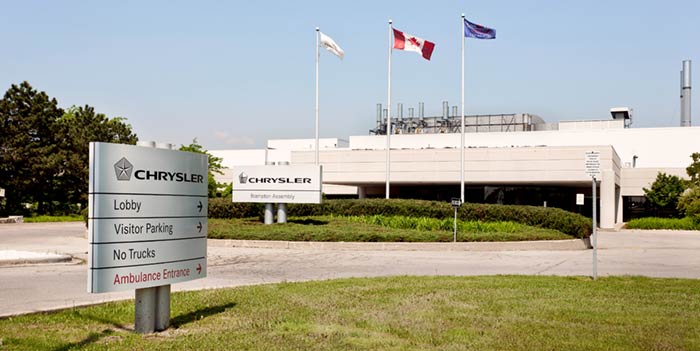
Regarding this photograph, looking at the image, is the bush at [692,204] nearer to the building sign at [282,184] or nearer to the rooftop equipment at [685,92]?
the building sign at [282,184]

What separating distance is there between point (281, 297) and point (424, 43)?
90.3 ft

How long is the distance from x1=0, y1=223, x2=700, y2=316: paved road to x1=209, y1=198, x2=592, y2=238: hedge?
3990 mm

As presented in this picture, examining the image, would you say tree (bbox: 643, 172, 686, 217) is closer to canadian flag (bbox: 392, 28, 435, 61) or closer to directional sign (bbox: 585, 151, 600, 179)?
canadian flag (bbox: 392, 28, 435, 61)

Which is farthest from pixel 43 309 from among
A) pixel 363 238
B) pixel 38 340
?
pixel 363 238

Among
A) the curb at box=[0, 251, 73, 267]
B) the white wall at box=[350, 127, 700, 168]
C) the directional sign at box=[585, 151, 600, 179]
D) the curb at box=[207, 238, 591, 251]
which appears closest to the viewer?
the directional sign at box=[585, 151, 600, 179]

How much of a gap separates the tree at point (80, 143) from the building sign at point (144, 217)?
1666 inches

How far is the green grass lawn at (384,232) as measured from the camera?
25.0 metres

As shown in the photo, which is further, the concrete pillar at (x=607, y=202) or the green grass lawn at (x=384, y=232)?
the concrete pillar at (x=607, y=202)

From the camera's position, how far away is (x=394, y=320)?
901cm

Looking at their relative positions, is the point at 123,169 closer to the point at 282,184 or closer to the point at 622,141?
the point at 282,184

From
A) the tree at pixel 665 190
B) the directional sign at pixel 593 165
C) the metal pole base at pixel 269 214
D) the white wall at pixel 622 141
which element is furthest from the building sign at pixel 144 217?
the white wall at pixel 622 141

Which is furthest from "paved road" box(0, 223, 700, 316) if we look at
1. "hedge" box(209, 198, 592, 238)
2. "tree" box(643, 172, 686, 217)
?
"tree" box(643, 172, 686, 217)

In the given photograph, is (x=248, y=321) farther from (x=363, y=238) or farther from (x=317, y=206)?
(x=317, y=206)

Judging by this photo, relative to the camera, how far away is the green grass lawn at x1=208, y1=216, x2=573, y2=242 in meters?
25.0
